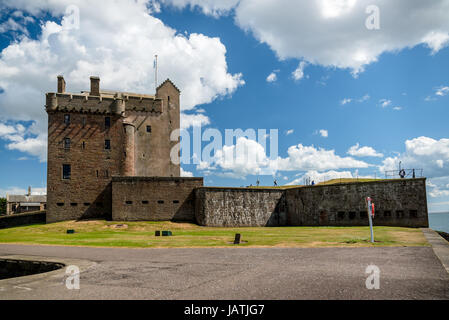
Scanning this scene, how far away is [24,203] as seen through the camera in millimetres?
76750

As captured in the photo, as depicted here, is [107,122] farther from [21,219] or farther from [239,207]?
[239,207]

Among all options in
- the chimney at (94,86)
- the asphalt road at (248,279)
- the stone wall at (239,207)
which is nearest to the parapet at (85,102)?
the chimney at (94,86)

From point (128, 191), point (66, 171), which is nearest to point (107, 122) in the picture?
point (66, 171)

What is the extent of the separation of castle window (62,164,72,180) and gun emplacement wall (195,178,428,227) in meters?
15.6

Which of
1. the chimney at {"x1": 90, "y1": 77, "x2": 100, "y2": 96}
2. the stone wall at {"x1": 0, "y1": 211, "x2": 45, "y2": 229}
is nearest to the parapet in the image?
the chimney at {"x1": 90, "y1": 77, "x2": 100, "y2": 96}

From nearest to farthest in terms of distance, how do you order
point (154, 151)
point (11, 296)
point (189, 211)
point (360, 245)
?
point (11, 296), point (360, 245), point (189, 211), point (154, 151)

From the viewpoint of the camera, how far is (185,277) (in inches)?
360

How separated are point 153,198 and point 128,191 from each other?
293 cm

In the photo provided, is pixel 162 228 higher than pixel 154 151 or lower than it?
lower

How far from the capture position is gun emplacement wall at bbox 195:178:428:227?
31.6 m
